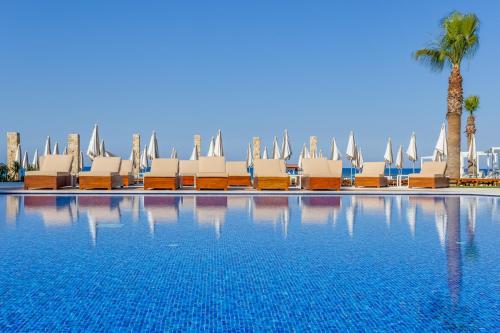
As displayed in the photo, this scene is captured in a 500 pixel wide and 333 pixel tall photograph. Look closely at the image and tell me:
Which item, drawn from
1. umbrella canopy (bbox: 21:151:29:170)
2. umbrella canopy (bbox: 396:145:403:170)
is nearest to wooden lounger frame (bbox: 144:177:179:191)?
umbrella canopy (bbox: 21:151:29:170)

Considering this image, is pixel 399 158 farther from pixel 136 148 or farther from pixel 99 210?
pixel 99 210

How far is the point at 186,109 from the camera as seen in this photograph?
3412cm

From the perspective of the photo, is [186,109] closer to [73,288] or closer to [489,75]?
[489,75]

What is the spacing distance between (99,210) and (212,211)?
2528mm

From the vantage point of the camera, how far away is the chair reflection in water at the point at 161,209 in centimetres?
877

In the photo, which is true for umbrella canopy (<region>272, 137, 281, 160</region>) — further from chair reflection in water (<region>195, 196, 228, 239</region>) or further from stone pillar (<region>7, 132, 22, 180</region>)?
stone pillar (<region>7, 132, 22, 180</region>)

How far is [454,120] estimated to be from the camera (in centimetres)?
2059

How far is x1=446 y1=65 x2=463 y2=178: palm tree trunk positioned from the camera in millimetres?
20297

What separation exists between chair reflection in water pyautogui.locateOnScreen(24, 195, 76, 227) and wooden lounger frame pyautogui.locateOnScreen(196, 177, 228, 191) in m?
4.12

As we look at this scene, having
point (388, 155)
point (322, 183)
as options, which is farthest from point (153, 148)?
point (388, 155)

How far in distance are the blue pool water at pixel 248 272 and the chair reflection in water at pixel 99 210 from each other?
0.05m

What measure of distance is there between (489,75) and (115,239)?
30.0m

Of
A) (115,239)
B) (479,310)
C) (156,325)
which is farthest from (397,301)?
(115,239)

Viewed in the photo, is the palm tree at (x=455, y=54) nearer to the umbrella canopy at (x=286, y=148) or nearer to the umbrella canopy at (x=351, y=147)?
the umbrella canopy at (x=351, y=147)
